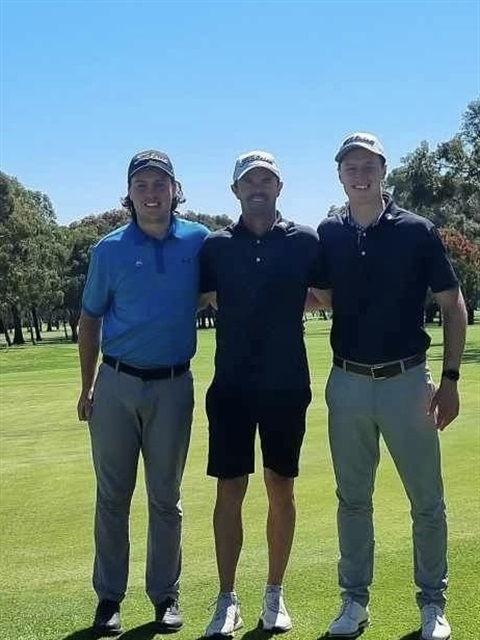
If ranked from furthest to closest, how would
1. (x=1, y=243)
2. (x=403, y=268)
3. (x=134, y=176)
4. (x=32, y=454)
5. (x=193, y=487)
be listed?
(x=1, y=243) → (x=32, y=454) → (x=193, y=487) → (x=134, y=176) → (x=403, y=268)

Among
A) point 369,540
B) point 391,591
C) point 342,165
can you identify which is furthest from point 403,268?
point 391,591

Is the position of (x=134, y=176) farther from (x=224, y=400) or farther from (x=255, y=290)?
(x=224, y=400)

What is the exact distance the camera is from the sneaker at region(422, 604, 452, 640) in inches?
166

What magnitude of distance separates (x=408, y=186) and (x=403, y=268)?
4743cm

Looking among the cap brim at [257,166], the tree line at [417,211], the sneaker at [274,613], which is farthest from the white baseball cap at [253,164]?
the tree line at [417,211]

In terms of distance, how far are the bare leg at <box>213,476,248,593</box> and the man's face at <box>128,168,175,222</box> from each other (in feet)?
5.15

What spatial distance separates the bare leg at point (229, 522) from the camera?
15.9 ft

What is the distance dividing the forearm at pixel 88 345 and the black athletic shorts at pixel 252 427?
0.80 m

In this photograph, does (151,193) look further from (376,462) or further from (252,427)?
(376,462)

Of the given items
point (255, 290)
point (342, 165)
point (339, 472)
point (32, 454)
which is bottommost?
point (32, 454)

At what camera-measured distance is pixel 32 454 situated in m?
11.1

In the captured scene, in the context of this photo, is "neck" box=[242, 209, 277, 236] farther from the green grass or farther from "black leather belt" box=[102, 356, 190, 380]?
the green grass

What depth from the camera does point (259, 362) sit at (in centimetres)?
464

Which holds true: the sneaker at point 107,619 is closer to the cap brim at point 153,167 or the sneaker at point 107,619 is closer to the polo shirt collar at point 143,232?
the polo shirt collar at point 143,232
